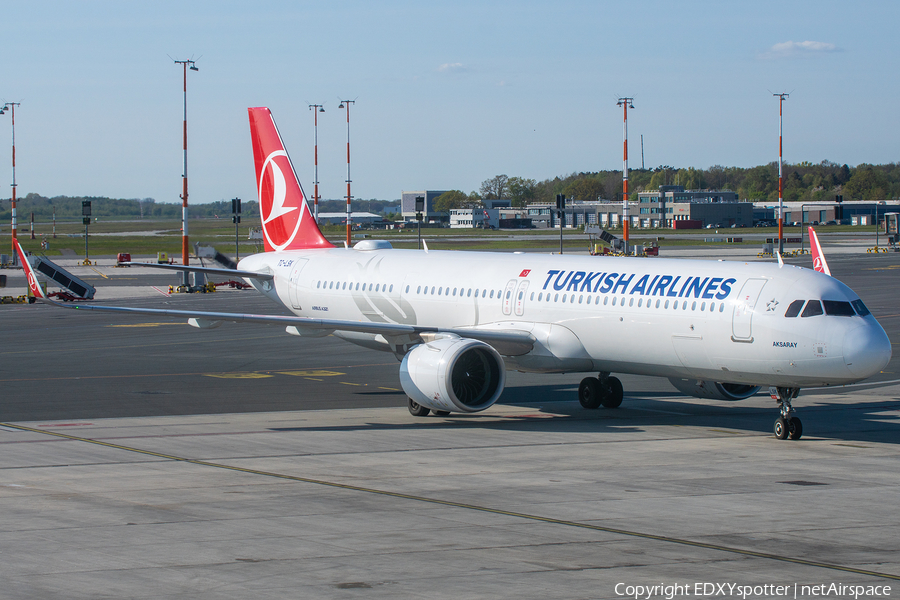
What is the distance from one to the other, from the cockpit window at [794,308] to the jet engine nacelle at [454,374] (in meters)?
6.93

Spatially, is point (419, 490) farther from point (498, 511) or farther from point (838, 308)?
point (838, 308)

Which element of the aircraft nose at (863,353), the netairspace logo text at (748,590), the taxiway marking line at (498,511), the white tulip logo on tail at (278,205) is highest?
the white tulip logo on tail at (278,205)

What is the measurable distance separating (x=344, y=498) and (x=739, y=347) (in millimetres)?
10192

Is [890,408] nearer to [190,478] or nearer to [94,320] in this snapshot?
[190,478]

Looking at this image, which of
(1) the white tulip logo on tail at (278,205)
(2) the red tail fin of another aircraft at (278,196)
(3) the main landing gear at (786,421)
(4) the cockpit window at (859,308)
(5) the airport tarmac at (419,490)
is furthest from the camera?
(1) the white tulip logo on tail at (278,205)

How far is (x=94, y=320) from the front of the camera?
55188 mm

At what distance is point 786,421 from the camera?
23.8m

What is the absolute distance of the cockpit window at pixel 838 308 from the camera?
22.6 meters

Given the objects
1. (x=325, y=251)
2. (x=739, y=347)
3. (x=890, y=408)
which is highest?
(x=325, y=251)

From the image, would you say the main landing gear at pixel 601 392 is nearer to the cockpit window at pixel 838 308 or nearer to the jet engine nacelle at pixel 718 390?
the jet engine nacelle at pixel 718 390

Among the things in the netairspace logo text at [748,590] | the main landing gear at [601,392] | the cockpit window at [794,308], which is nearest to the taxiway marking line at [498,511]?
the netairspace logo text at [748,590]

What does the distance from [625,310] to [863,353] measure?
5723 mm

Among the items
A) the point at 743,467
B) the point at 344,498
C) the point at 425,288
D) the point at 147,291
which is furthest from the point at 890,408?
the point at 147,291

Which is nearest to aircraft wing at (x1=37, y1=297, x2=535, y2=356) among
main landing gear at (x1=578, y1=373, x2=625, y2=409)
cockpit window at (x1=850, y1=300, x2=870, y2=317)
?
main landing gear at (x1=578, y1=373, x2=625, y2=409)
